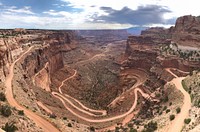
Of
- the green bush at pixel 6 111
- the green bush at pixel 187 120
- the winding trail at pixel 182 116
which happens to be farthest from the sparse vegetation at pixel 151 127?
the green bush at pixel 6 111

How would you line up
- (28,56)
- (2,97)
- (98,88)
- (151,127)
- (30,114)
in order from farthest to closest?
(98,88), (28,56), (2,97), (30,114), (151,127)

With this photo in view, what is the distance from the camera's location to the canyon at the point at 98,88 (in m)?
41.3

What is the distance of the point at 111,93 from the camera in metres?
97.8

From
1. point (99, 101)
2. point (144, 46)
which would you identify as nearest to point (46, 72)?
point (99, 101)

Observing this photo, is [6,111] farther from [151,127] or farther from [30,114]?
[151,127]

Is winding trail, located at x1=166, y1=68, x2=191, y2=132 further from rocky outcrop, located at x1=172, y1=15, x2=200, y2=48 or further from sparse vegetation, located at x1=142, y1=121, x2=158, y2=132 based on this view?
rocky outcrop, located at x1=172, y1=15, x2=200, y2=48

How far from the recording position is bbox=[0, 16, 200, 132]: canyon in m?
41.3

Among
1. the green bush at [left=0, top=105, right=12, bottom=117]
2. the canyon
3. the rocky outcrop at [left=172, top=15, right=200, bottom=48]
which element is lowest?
the canyon

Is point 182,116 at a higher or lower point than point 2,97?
lower

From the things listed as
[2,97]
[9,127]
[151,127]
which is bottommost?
[151,127]

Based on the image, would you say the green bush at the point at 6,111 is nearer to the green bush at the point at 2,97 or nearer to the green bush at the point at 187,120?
the green bush at the point at 2,97

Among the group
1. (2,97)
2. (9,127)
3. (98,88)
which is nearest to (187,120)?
(9,127)

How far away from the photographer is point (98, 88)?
4316 inches

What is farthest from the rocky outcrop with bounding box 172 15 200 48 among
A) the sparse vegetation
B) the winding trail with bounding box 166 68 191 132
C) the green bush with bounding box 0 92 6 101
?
the green bush with bounding box 0 92 6 101
